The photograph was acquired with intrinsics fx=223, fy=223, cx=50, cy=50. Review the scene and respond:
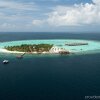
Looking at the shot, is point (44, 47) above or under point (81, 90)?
above

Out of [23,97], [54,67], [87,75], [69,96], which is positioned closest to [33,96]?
[23,97]

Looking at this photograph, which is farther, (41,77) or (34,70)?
(34,70)

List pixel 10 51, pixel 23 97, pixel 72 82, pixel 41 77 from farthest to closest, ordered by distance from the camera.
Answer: pixel 10 51 → pixel 41 77 → pixel 72 82 → pixel 23 97

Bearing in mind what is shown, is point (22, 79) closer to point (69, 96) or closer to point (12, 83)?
point (12, 83)

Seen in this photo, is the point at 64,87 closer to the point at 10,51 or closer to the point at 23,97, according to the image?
the point at 23,97

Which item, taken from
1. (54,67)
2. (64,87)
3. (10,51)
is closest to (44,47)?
(10,51)

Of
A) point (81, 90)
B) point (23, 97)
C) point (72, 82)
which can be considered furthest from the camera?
point (72, 82)
